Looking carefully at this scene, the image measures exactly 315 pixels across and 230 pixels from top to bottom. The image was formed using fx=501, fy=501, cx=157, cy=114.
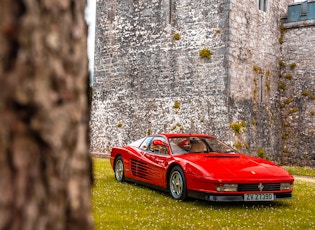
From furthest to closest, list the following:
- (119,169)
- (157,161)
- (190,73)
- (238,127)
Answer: (190,73) → (238,127) → (119,169) → (157,161)

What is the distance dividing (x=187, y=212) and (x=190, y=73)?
10.4 meters

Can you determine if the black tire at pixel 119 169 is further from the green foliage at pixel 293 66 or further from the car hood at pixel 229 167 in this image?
the green foliage at pixel 293 66

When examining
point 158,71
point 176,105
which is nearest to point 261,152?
point 176,105

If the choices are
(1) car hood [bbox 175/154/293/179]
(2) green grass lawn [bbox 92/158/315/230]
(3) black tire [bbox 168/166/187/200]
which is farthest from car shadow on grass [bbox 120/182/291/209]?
(1) car hood [bbox 175/154/293/179]

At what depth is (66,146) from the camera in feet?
6.05

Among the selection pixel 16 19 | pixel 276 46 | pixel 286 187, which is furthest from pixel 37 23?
pixel 276 46

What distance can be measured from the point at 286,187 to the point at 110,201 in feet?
9.97

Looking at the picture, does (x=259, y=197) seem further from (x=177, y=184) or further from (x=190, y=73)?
(x=190, y=73)

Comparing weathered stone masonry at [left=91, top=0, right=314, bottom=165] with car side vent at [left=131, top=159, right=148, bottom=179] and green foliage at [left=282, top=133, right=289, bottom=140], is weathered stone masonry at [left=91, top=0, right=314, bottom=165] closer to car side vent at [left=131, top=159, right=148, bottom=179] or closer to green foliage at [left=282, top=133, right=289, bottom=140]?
green foliage at [left=282, top=133, right=289, bottom=140]

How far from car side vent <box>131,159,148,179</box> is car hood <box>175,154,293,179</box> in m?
1.21

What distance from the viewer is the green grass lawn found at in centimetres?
688

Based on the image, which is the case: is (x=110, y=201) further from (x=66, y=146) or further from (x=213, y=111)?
(x=213, y=111)

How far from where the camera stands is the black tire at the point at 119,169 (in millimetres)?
11078

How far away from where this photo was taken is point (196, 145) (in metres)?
9.89
